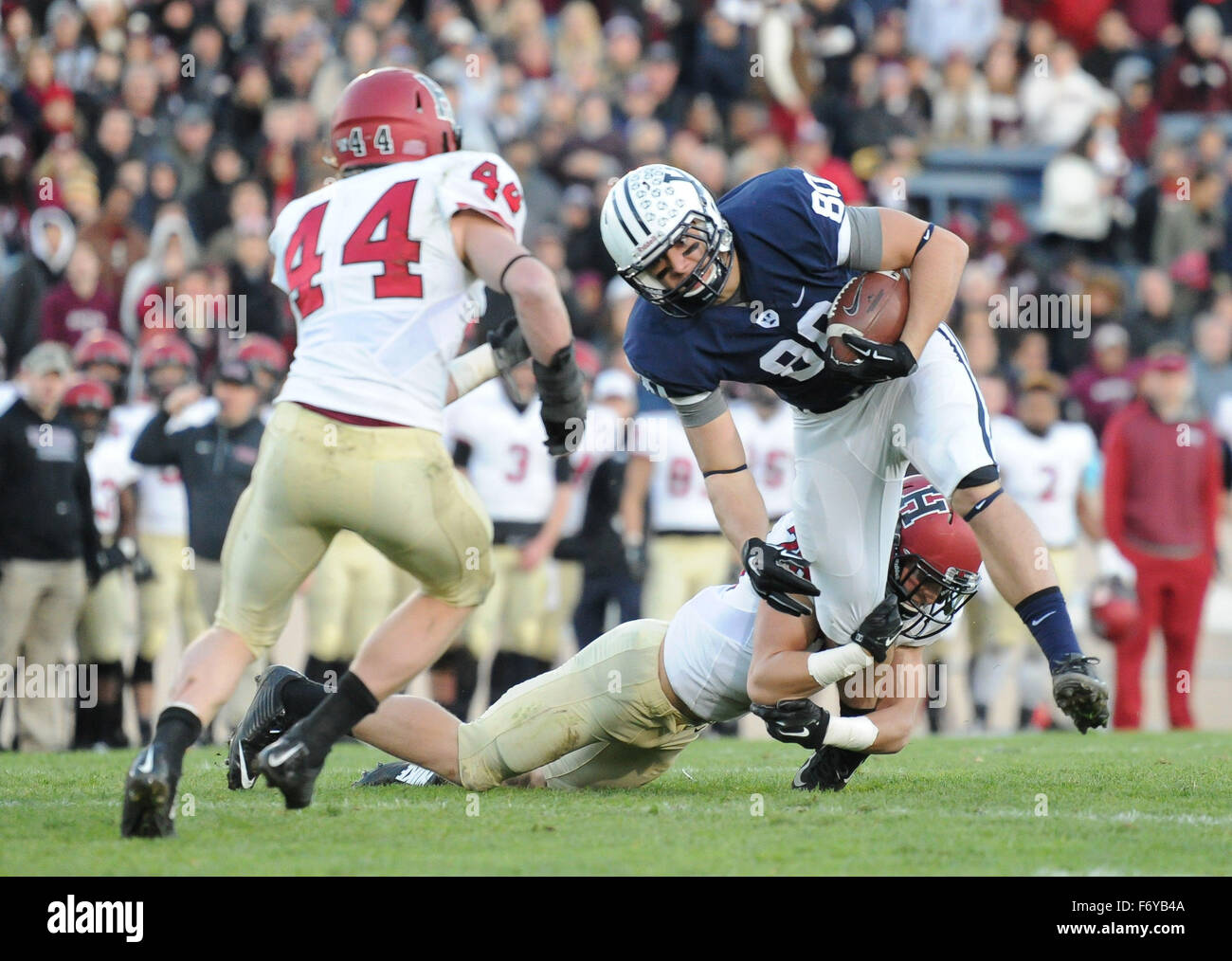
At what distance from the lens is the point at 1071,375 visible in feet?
40.9

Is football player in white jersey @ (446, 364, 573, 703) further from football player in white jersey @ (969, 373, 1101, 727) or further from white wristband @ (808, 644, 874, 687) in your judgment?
white wristband @ (808, 644, 874, 687)

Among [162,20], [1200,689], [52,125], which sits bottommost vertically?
[1200,689]

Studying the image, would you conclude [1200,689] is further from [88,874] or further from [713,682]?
[88,874]

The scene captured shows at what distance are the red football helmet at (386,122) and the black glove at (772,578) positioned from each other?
1354mm

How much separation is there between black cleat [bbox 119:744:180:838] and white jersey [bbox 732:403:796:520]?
572 cm

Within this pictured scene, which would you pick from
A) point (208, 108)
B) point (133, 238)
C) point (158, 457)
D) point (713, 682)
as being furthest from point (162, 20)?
point (713, 682)

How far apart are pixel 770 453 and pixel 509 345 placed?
5.24 m

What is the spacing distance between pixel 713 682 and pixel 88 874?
75.0 inches

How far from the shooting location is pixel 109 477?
355 inches

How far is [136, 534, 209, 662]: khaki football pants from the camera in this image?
28.9 ft

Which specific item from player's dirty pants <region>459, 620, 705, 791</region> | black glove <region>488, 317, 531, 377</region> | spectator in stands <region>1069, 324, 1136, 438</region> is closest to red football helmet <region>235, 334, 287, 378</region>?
player's dirty pants <region>459, 620, 705, 791</region>

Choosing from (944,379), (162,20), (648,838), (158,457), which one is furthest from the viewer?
(162,20)

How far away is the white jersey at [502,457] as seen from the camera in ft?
30.1

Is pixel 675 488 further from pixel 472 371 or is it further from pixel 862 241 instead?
pixel 472 371
